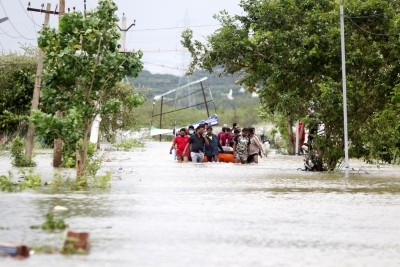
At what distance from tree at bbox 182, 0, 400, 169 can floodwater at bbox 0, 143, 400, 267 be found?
7.04 meters

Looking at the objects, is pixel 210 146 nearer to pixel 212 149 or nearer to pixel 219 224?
pixel 212 149

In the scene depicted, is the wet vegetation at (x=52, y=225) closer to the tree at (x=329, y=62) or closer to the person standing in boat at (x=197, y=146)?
the tree at (x=329, y=62)

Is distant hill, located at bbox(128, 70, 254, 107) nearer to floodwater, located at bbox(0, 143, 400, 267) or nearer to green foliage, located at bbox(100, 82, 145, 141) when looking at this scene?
green foliage, located at bbox(100, 82, 145, 141)

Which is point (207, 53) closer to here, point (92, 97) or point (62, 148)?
point (62, 148)

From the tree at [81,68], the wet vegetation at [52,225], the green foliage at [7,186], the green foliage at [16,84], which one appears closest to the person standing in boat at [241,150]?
the tree at [81,68]

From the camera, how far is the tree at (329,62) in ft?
91.4

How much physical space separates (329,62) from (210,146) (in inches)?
282

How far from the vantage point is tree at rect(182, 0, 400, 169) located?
27.9 metres

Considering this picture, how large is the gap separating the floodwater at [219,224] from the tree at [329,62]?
277 inches

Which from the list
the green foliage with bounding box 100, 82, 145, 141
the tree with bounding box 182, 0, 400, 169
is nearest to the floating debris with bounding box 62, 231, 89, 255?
the tree with bounding box 182, 0, 400, 169

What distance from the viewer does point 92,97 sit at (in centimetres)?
2073

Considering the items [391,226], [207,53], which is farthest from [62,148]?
[391,226]

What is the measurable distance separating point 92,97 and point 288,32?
10299 millimetres

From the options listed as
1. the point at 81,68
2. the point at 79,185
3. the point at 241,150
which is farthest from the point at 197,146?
the point at 79,185
